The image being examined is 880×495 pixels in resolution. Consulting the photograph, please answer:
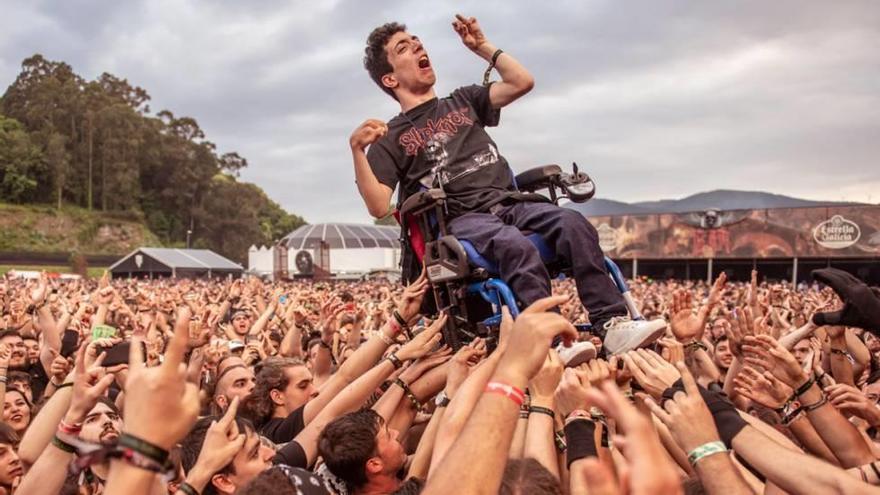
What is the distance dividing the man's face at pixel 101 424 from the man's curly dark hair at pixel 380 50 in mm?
2764

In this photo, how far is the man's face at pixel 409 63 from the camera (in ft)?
17.0

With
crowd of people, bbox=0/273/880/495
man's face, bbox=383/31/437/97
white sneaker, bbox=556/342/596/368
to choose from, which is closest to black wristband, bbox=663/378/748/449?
crowd of people, bbox=0/273/880/495

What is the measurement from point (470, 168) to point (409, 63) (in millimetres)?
856

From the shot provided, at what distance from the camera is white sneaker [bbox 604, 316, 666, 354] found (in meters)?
3.71

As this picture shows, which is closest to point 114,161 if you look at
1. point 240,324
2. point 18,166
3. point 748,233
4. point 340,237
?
point 18,166

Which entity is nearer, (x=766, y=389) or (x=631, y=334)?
(x=766, y=389)

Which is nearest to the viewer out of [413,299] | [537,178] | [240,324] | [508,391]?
[508,391]

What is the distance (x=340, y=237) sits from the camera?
75.4 metres

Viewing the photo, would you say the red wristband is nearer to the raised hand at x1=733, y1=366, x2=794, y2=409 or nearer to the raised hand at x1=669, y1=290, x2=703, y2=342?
the raised hand at x1=733, y1=366, x2=794, y2=409

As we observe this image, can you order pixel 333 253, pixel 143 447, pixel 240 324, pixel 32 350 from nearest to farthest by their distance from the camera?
pixel 143 447
pixel 32 350
pixel 240 324
pixel 333 253

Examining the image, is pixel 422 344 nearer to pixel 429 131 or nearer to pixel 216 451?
pixel 429 131

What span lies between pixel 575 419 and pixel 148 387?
1.73 metres

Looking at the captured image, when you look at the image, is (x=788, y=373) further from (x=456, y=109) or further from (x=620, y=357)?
(x=456, y=109)

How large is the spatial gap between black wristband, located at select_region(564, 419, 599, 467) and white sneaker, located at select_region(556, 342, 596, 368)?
518mm
